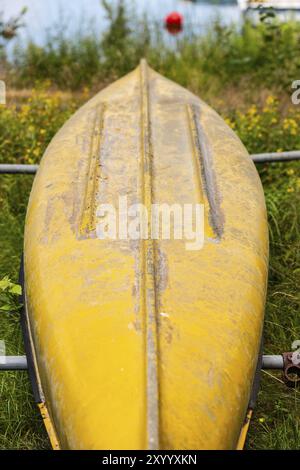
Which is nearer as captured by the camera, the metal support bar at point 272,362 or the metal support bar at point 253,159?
the metal support bar at point 272,362

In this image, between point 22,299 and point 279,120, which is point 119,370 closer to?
point 22,299

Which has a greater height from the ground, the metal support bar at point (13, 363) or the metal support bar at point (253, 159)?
the metal support bar at point (253, 159)

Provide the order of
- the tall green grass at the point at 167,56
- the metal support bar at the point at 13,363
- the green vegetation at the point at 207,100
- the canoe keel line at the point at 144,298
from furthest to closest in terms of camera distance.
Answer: the tall green grass at the point at 167,56
the green vegetation at the point at 207,100
the metal support bar at the point at 13,363
the canoe keel line at the point at 144,298

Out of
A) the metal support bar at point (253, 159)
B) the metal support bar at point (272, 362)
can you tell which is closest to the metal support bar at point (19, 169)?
the metal support bar at point (253, 159)

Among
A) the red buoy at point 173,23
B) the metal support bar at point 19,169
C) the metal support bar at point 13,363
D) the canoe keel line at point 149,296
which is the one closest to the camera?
the canoe keel line at point 149,296

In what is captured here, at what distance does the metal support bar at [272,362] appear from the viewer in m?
2.42

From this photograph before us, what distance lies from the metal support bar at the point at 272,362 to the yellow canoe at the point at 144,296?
0.12 metres

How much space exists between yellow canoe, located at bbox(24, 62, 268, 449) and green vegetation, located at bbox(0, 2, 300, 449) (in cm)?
46

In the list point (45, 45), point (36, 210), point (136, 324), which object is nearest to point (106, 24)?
point (45, 45)

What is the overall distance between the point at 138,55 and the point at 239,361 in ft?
15.0

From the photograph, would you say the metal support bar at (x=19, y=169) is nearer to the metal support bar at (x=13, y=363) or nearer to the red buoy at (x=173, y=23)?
the metal support bar at (x=13, y=363)

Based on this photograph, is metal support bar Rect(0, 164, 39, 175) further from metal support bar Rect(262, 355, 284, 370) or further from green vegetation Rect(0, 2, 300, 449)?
metal support bar Rect(262, 355, 284, 370)

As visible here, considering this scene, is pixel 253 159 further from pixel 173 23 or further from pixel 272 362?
pixel 173 23

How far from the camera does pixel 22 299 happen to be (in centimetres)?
281
